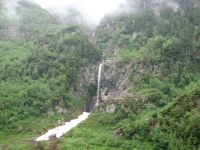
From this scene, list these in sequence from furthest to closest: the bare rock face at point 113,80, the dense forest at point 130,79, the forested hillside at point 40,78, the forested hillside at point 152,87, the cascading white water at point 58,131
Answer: the bare rock face at point 113,80 < the forested hillside at point 40,78 < the cascading white water at point 58,131 < the dense forest at point 130,79 < the forested hillside at point 152,87

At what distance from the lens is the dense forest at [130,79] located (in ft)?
173

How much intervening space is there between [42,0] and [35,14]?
46.6 meters

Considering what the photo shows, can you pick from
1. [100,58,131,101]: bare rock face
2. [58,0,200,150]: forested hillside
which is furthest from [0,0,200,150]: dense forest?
[100,58,131,101]: bare rock face

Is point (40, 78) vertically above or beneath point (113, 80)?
above

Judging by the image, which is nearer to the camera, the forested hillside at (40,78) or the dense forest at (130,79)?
the dense forest at (130,79)

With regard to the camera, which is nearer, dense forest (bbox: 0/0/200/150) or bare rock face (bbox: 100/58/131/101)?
dense forest (bbox: 0/0/200/150)

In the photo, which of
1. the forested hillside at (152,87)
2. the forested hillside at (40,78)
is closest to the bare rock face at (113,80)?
the forested hillside at (152,87)

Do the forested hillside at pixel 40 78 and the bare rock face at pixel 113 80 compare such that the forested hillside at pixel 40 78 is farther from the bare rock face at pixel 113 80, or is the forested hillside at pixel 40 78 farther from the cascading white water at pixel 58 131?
the bare rock face at pixel 113 80

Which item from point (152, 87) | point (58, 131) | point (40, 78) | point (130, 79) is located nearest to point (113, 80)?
point (130, 79)

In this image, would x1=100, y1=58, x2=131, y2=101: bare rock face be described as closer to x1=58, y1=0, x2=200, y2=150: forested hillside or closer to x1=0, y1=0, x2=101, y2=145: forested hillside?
x1=58, y1=0, x2=200, y2=150: forested hillside

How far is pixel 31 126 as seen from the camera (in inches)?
2581

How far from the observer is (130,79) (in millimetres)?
84250

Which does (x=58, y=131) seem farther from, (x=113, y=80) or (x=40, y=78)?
(x=113, y=80)

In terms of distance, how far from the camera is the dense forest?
52875 mm
